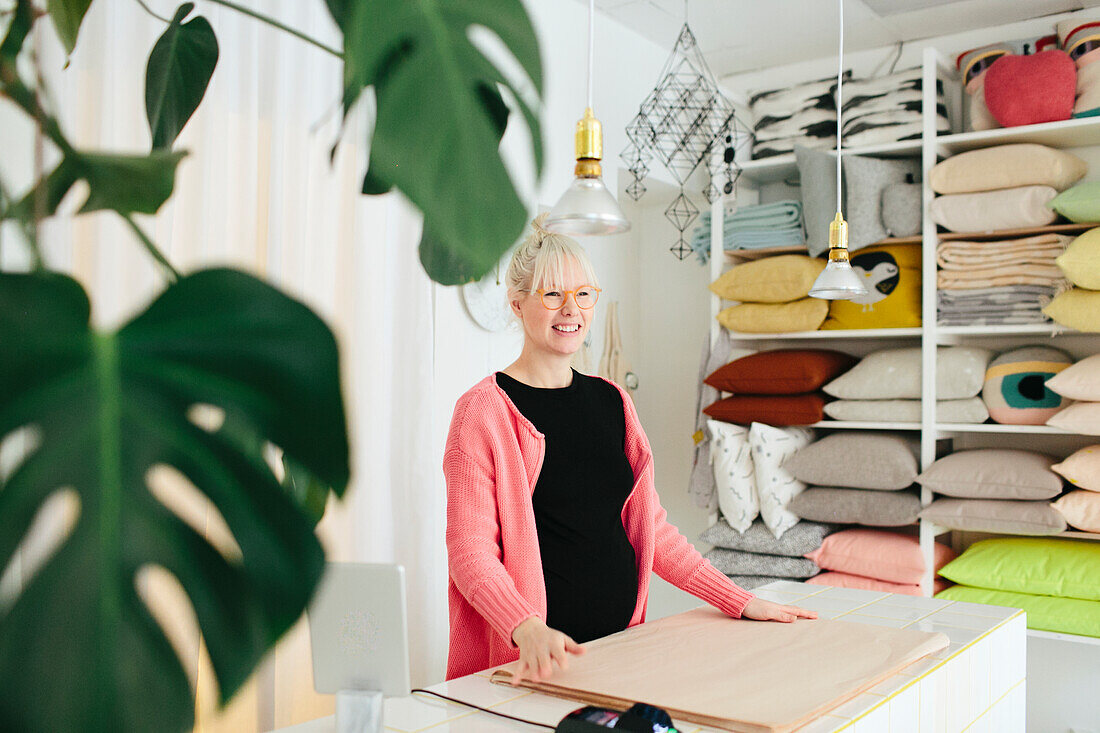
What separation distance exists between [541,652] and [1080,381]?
→ 2246mm

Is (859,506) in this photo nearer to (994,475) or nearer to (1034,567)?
(994,475)

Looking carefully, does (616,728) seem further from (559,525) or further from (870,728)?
(559,525)

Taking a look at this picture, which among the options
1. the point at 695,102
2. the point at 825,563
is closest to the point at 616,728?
the point at 825,563

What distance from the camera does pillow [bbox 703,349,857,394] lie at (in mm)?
3225

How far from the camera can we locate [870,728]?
3.84 ft

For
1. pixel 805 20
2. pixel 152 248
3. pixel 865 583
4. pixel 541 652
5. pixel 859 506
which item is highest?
pixel 805 20

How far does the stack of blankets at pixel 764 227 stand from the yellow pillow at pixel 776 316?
9.0 inches

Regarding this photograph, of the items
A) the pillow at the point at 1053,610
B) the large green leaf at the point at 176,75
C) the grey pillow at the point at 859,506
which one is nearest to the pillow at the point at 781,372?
the grey pillow at the point at 859,506

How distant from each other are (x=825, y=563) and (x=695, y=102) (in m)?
1.82

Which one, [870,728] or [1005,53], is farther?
[1005,53]

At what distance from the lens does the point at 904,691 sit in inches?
49.7

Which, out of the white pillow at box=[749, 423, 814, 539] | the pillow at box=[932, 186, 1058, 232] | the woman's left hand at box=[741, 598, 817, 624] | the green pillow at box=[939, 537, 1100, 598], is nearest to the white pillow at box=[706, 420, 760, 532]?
the white pillow at box=[749, 423, 814, 539]

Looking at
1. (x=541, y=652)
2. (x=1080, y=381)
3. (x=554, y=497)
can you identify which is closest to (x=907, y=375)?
(x=1080, y=381)

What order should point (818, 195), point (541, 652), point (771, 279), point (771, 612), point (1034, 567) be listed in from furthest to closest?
1. point (771, 279)
2. point (818, 195)
3. point (1034, 567)
4. point (771, 612)
5. point (541, 652)
